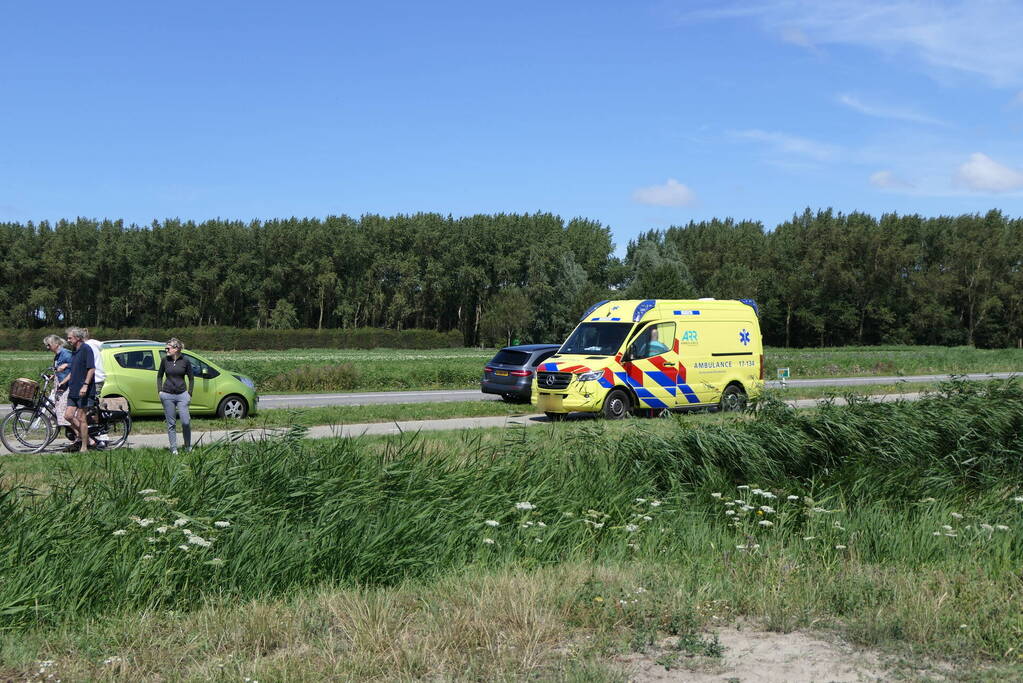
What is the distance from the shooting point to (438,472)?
29.2ft

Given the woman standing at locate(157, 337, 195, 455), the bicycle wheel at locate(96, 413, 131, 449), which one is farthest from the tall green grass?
the bicycle wheel at locate(96, 413, 131, 449)

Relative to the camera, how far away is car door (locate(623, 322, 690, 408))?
60.8 feet

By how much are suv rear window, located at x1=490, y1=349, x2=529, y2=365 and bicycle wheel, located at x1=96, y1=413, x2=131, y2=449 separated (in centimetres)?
1061

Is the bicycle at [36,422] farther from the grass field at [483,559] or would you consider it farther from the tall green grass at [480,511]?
the tall green grass at [480,511]

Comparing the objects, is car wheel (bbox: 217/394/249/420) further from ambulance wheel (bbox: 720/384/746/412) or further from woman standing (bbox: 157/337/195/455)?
ambulance wheel (bbox: 720/384/746/412)

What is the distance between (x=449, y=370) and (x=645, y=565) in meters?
25.7

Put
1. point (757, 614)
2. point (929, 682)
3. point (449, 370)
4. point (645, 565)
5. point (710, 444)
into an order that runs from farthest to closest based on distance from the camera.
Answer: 1. point (449, 370)
2. point (710, 444)
3. point (645, 565)
4. point (757, 614)
5. point (929, 682)

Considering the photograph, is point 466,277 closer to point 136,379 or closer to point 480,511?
point 136,379

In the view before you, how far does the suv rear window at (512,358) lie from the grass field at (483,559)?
1276 cm

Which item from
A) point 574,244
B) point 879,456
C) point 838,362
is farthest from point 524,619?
point 574,244

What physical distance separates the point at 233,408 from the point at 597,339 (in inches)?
296

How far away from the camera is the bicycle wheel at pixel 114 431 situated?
1408cm

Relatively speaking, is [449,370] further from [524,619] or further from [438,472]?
[524,619]

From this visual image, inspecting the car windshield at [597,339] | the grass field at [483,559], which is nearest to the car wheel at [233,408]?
the car windshield at [597,339]
